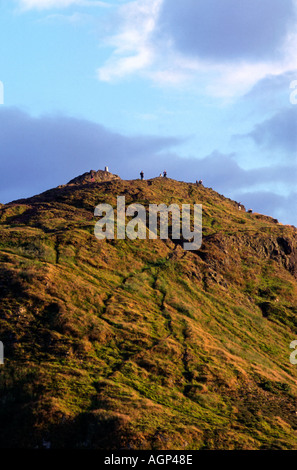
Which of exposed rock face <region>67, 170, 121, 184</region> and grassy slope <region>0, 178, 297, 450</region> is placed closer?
grassy slope <region>0, 178, 297, 450</region>

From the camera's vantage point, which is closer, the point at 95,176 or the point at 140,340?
the point at 140,340

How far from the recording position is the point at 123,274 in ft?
191

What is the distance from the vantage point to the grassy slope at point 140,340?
105 ft

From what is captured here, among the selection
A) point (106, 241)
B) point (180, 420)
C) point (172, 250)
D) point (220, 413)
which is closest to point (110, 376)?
point (180, 420)

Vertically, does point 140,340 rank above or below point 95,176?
below

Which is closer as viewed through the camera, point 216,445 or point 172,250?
point 216,445

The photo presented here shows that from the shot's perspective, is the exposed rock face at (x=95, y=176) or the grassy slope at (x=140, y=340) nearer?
the grassy slope at (x=140, y=340)

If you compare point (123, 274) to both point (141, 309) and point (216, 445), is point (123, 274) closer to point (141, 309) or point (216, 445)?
point (141, 309)

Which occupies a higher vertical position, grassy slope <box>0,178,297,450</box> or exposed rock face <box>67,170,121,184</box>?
exposed rock face <box>67,170,121,184</box>

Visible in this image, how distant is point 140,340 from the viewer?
43.9 m

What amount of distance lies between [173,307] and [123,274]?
27.2 feet

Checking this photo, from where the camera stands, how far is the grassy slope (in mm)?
31953

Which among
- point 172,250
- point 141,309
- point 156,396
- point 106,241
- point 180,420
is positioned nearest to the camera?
point 180,420

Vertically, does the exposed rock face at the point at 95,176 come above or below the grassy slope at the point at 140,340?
above
